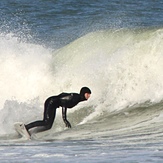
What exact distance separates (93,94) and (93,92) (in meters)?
0.10

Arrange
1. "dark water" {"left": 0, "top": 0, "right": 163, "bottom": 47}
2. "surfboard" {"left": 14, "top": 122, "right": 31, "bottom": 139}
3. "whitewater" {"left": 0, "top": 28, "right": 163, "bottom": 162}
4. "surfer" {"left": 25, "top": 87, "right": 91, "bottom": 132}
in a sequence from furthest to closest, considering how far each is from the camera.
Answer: "dark water" {"left": 0, "top": 0, "right": 163, "bottom": 47} < "surfer" {"left": 25, "top": 87, "right": 91, "bottom": 132} < "surfboard" {"left": 14, "top": 122, "right": 31, "bottom": 139} < "whitewater" {"left": 0, "top": 28, "right": 163, "bottom": 162}

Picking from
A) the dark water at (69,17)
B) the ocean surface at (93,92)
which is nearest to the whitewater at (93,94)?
the ocean surface at (93,92)

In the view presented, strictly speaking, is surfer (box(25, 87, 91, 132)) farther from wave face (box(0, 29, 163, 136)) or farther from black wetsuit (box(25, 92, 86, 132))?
wave face (box(0, 29, 163, 136))

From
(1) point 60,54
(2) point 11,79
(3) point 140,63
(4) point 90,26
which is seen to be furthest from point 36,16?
(3) point 140,63

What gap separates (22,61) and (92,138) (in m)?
7.91

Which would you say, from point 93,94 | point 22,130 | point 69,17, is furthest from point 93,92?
point 69,17

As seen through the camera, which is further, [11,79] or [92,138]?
[11,79]

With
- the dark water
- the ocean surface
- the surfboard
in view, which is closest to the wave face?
the ocean surface

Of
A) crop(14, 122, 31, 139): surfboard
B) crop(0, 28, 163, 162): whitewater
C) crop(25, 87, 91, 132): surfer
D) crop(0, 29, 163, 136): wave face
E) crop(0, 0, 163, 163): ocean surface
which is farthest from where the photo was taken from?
crop(0, 29, 163, 136): wave face

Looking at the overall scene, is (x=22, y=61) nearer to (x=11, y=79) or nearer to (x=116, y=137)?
(x=11, y=79)

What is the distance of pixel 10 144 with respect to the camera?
10.3 m

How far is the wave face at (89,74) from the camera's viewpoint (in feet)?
47.8

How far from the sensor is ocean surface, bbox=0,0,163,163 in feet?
30.6

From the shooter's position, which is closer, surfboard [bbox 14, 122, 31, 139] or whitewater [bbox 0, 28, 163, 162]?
whitewater [bbox 0, 28, 163, 162]
